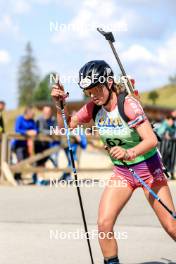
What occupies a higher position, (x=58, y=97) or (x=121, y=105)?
(x=58, y=97)

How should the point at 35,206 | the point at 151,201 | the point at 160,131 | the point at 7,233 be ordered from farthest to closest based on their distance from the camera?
1. the point at 160,131
2. the point at 35,206
3. the point at 7,233
4. the point at 151,201

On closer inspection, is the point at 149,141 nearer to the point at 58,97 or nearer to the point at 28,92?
the point at 58,97

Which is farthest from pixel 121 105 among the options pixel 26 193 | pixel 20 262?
pixel 26 193

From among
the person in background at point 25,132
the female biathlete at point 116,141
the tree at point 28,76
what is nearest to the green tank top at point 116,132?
the female biathlete at point 116,141

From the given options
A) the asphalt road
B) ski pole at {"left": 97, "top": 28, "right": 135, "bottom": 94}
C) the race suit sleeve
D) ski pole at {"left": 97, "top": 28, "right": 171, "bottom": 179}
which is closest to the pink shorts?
ski pole at {"left": 97, "top": 28, "right": 171, "bottom": 179}

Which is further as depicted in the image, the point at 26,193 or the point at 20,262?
the point at 26,193

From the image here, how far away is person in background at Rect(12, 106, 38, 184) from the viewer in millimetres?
14492

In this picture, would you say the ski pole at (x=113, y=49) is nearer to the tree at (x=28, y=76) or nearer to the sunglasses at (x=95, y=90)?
the sunglasses at (x=95, y=90)

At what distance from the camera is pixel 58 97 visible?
5.78 m

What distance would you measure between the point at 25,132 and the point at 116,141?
9.14 metres

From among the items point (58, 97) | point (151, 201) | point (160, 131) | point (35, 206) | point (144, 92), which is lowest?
point (151, 201)

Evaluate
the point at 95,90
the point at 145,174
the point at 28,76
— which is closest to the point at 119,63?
the point at 95,90

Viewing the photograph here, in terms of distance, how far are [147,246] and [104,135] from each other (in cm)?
221

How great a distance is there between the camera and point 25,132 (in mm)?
14484
